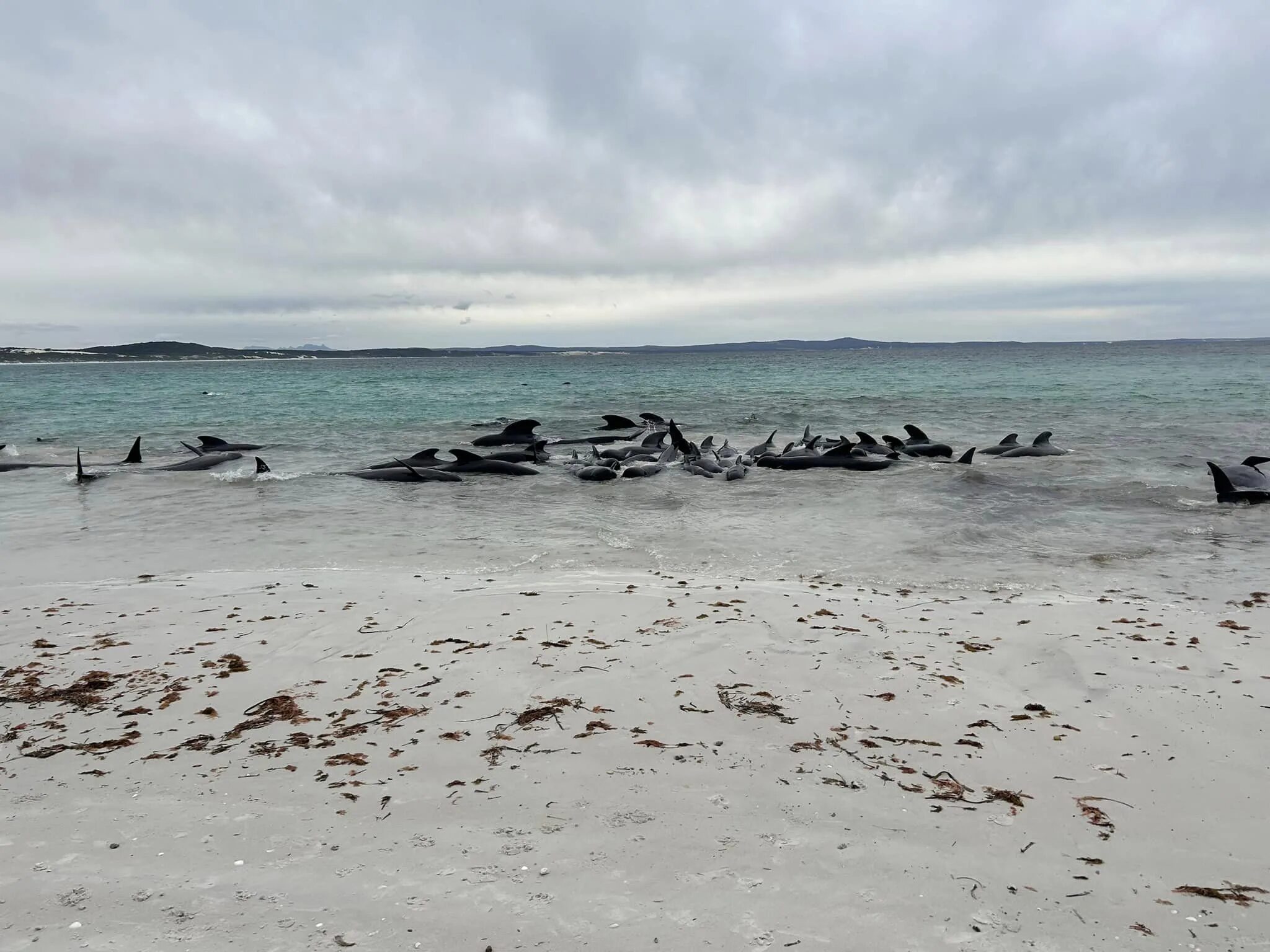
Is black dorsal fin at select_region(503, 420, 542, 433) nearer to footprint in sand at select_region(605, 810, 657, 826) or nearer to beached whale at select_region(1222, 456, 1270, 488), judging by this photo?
beached whale at select_region(1222, 456, 1270, 488)

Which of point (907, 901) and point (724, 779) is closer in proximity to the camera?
point (907, 901)

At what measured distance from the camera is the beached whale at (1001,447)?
18406mm

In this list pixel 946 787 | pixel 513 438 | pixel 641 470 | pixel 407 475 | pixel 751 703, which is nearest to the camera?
pixel 946 787

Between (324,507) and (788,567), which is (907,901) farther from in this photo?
(324,507)

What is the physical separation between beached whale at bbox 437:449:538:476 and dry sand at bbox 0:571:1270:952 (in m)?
9.43

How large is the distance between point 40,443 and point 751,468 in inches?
848

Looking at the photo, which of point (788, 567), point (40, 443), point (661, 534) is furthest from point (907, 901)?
point (40, 443)

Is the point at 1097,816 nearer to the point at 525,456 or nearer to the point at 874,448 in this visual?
the point at 874,448

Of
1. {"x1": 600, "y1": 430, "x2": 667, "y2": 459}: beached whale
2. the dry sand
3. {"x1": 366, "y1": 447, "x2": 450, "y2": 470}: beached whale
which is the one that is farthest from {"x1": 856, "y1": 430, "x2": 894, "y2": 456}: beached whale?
the dry sand

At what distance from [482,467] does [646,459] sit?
11.9ft

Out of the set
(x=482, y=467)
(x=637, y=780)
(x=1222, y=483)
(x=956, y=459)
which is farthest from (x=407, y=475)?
(x=1222, y=483)

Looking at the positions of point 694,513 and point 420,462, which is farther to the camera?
point 420,462

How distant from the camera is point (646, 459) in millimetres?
17578

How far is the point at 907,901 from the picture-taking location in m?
3.06
